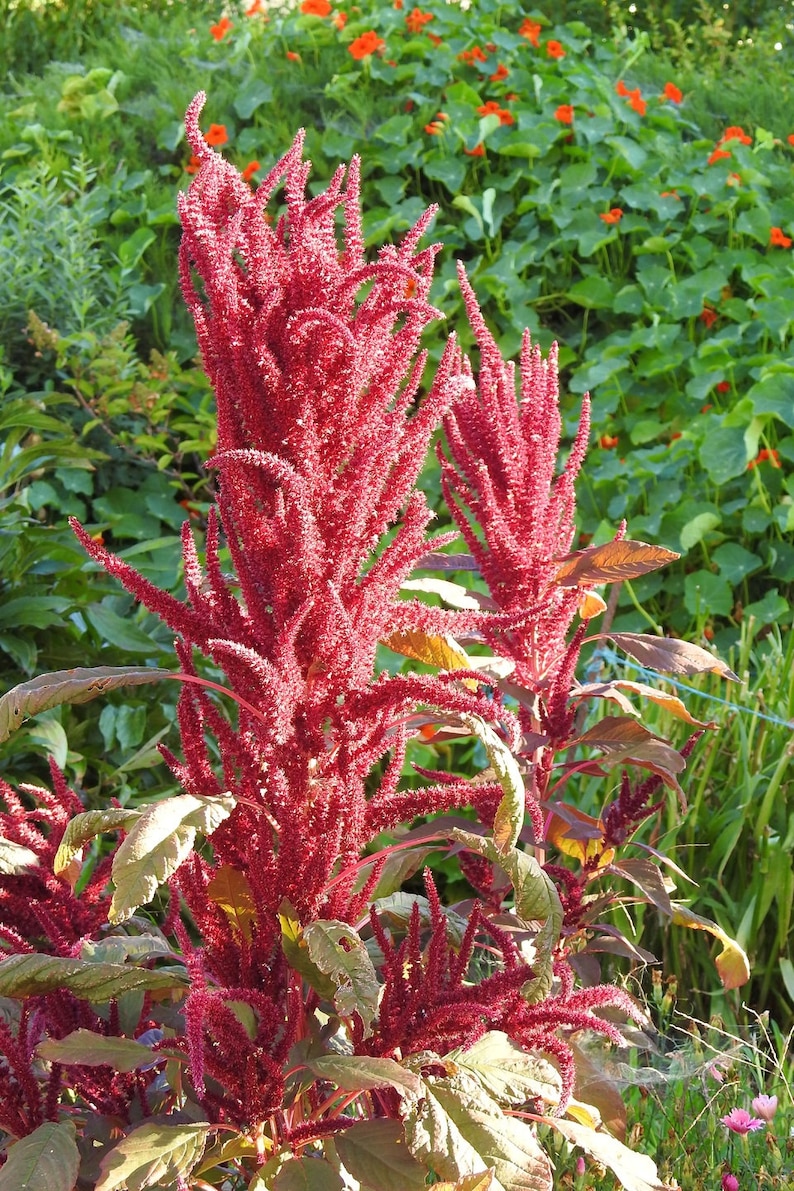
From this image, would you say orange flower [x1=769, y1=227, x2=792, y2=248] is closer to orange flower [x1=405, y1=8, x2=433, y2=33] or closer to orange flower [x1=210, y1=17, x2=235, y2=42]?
orange flower [x1=405, y1=8, x2=433, y2=33]

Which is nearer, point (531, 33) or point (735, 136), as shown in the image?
point (735, 136)

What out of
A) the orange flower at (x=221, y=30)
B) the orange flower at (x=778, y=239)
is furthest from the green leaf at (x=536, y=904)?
the orange flower at (x=221, y=30)

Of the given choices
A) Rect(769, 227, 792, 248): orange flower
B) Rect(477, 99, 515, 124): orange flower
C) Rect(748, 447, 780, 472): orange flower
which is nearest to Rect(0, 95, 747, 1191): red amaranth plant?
Rect(748, 447, 780, 472): orange flower

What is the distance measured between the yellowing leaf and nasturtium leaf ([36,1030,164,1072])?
159mm

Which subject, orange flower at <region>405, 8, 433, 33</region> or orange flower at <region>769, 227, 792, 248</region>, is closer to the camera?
orange flower at <region>769, 227, 792, 248</region>

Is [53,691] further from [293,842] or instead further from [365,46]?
[365,46]

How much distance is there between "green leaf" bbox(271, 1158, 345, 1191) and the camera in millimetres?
1119

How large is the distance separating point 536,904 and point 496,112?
12.7 ft

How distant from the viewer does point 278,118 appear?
4.79 m

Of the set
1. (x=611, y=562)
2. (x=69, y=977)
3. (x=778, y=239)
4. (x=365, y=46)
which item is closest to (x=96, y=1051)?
(x=69, y=977)

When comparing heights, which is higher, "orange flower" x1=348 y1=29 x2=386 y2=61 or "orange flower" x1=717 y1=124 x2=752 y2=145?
"orange flower" x1=348 y1=29 x2=386 y2=61

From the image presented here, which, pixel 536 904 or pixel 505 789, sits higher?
pixel 505 789

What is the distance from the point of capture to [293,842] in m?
1.21

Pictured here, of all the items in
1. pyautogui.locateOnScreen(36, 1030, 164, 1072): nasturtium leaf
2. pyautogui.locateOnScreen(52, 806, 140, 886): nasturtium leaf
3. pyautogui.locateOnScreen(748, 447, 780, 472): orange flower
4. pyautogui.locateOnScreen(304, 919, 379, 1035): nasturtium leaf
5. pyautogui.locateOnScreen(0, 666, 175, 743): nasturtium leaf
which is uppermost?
pyautogui.locateOnScreen(0, 666, 175, 743): nasturtium leaf
